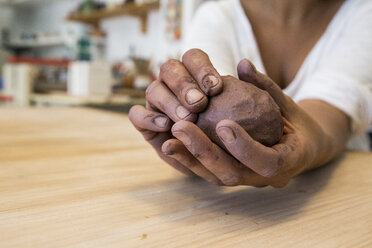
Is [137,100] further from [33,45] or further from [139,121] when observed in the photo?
[33,45]

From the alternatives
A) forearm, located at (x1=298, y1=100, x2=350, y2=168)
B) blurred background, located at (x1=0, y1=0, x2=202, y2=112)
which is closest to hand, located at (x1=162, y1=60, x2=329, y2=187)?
forearm, located at (x1=298, y1=100, x2=350, y2=168)

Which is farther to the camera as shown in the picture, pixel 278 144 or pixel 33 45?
pixel 33 45

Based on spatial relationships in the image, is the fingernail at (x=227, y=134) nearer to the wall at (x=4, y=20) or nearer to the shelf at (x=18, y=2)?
the shelf at (x=18, y=2)

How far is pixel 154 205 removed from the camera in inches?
17.3

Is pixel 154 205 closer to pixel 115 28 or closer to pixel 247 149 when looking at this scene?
pixel 247 149

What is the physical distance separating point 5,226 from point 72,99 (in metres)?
2.15

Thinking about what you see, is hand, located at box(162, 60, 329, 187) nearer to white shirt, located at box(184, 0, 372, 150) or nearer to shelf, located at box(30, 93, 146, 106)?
white shirt, located at box(184, 0, 372, 150)

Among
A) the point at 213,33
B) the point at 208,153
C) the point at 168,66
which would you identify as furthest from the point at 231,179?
the point at 213,33

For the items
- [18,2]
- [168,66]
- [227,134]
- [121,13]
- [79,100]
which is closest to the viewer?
[227,134]

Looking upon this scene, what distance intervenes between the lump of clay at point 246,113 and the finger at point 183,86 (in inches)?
0.7

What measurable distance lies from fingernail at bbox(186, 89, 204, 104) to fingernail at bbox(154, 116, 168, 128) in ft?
0.16

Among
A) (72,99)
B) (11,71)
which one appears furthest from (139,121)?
(11,71)

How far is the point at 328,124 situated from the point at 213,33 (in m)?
0.51

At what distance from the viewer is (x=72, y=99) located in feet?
7.84
